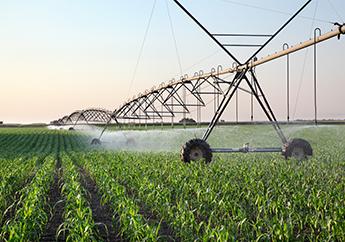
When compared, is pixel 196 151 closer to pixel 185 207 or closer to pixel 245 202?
pixel 245 202

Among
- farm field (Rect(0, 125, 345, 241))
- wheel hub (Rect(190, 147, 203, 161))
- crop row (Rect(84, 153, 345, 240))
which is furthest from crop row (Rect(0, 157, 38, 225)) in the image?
wheel hub (Rect(190, 147, 203, 161))

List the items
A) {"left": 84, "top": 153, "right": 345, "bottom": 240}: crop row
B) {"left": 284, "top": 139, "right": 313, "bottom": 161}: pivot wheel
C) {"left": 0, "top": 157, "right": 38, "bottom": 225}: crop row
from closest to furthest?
{"left": 84, "top": 153, "right": 345, "bottom": 240}: crop row
{"left": 0, "top": 157, "right": 38, "bottom": 225}: crop row
{"left": 284, "top": 139, "right": 313, "bottom": 161}: pivot wheel

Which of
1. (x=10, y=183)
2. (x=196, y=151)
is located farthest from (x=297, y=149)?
→ (x=10, y=183)

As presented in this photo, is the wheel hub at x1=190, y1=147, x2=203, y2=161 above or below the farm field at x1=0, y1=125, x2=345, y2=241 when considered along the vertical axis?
above

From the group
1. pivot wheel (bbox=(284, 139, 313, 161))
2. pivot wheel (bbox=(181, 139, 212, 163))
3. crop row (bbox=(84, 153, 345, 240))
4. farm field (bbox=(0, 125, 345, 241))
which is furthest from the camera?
pivot wheel (bbox=(284, 139, 313, 161))

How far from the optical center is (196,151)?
47.5 ft

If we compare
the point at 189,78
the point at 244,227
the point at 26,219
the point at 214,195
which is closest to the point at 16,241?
the point at 26,219

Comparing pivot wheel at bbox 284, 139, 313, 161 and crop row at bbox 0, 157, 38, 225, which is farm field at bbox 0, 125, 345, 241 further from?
pivot wheel at bbox 284, 139, 313, 161

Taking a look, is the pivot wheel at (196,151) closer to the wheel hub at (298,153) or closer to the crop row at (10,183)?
the wheel hub at (298,153)

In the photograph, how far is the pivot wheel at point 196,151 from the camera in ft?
47.3

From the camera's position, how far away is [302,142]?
48.9ft

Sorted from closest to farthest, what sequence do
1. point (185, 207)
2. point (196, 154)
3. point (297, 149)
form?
1. point (185, 207)
2. point (196, 154)
3. point (297, 149)

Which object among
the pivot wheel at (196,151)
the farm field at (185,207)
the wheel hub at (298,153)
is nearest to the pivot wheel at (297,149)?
the wheel hub at (298,153)

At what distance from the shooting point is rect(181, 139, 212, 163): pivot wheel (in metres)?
14.4
